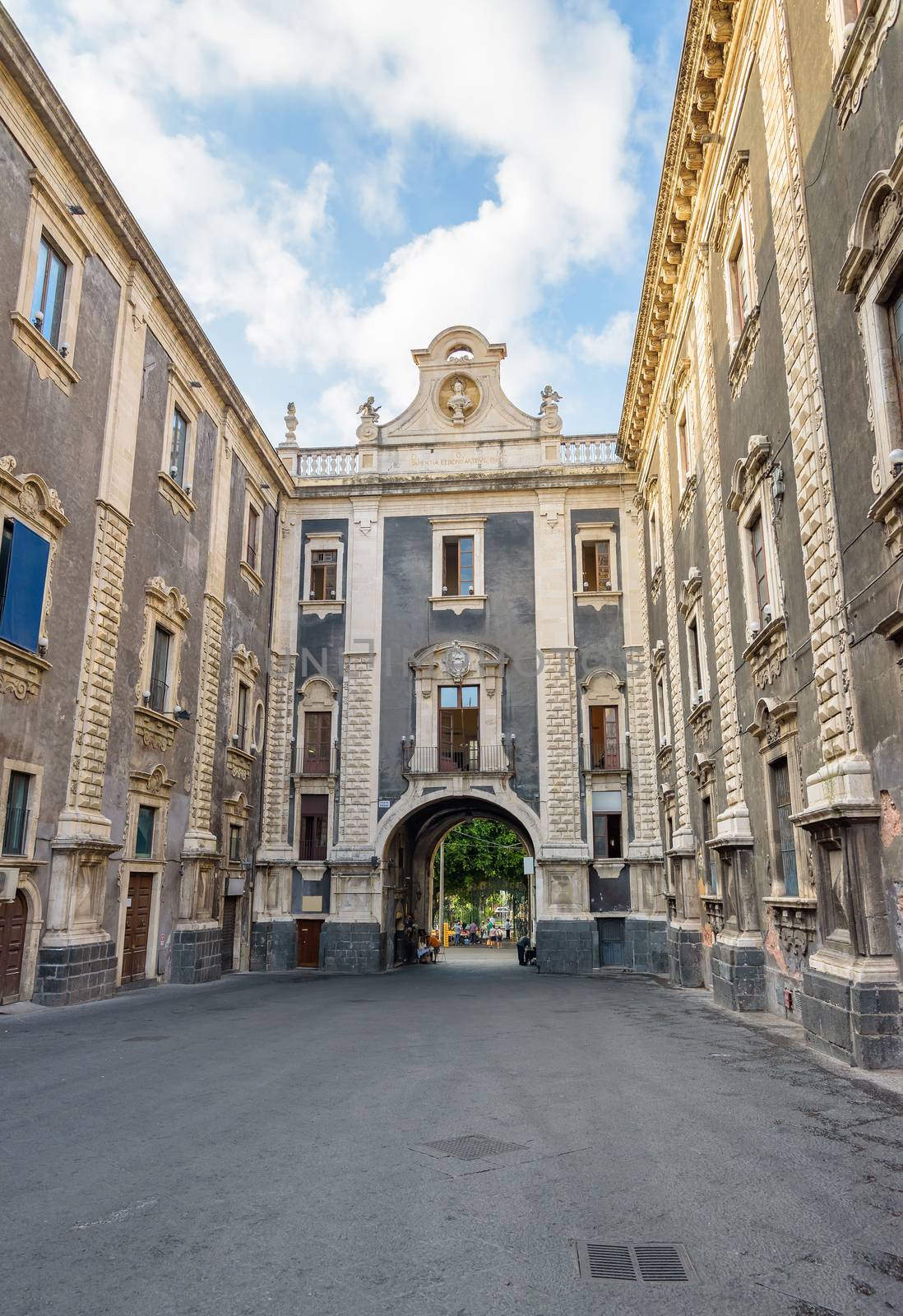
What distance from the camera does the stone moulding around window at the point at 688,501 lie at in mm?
18469

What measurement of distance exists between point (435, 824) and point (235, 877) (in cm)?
952

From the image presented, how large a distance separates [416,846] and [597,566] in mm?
10999

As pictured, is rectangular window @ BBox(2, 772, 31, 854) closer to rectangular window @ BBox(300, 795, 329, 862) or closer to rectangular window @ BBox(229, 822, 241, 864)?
rectangular window @ BBox(229, 822, 241, 864)

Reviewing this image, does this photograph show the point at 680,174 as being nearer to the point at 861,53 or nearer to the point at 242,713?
the point at 861,53

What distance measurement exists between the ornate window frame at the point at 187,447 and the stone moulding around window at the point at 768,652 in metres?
12.7

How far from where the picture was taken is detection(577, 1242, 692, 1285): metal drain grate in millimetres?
4164

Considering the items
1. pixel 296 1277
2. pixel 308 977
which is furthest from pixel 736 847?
pixel 308 977

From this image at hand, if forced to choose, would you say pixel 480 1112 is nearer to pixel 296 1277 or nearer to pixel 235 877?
pixel 296 1277

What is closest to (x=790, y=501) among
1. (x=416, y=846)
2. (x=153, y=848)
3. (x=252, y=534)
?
(x=153, y=848)

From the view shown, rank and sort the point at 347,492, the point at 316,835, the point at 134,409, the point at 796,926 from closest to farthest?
the point at 796,926 < the point at 134,409 < the point at 316,835 < the point at 347,492

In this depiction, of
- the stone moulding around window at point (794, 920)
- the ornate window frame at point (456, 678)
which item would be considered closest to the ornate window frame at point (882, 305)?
the stone moulding around window at point (794, 920)

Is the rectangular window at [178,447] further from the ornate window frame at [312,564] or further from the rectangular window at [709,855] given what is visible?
the rectangular window at [709,855]

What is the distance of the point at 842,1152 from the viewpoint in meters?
6.10

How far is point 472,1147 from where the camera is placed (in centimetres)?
636
